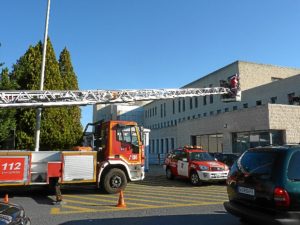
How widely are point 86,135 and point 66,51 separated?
23082mm

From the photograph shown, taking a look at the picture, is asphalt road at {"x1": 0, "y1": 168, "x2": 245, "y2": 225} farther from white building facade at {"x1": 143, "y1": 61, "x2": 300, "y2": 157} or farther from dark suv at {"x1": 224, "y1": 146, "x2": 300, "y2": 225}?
white building facade at {"x1": 143, "y1": 61, "x2": 300, "y2": 157}

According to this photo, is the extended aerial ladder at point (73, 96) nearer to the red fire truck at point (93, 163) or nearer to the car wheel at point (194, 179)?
the red fire truck at point (93, 163)

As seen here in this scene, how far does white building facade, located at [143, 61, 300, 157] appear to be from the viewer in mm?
26812

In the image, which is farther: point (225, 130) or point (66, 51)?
point (66, 51)

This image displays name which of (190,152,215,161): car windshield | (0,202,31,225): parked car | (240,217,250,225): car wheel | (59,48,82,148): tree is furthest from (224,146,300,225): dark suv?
(59,48,82,148): tree

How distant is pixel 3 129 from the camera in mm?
19031

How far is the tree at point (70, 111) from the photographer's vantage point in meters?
24.2

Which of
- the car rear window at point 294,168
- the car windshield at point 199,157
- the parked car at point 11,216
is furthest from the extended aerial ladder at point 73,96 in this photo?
the car rear window at point 294,168

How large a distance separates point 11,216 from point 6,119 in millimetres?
15325

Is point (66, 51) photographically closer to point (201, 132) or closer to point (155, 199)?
point (201, 132)

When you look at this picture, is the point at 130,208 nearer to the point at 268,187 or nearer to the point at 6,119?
the point at 268,187

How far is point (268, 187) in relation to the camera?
637 cm

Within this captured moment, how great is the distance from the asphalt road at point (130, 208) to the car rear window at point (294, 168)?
2660 millimetres

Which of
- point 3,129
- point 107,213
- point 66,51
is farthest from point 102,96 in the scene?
point 66,51
